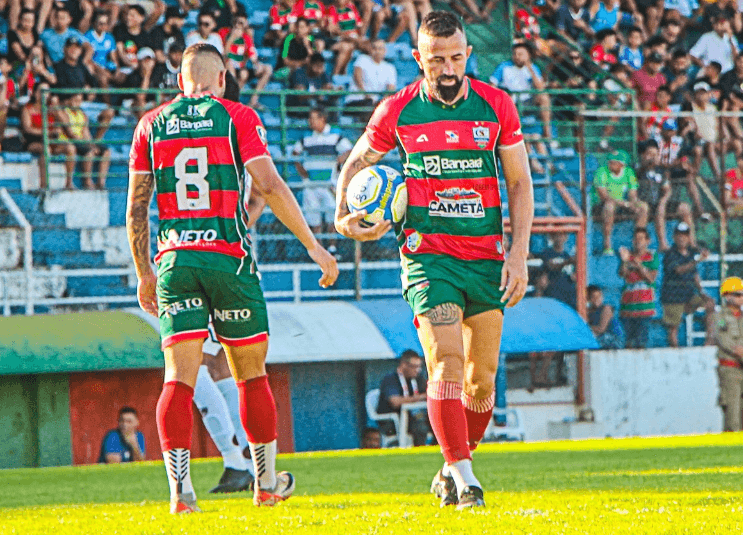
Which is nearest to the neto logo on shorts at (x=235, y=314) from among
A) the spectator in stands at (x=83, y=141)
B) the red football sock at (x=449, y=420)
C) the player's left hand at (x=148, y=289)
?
the player's left hand at (x=148, y=289)

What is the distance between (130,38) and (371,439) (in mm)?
6579

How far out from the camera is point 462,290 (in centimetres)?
600

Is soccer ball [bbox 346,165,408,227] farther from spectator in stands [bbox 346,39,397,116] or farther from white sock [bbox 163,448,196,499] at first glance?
spectator in stands [bbox 346,39,397,116]

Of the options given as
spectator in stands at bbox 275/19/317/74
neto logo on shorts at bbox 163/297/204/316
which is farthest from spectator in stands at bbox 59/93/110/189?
neto logo on shorts at bbox 163/297/204/316

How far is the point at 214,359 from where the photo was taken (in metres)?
8.42

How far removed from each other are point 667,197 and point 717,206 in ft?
2.48

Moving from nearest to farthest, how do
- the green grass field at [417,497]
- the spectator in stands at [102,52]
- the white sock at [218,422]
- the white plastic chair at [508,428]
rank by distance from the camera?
the green grass field at [417,497] → the white sock at [218,422] → the white plastic chair at [508,428] → the spectator in stands at [102,52]

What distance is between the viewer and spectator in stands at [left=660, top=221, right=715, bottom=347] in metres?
15.6

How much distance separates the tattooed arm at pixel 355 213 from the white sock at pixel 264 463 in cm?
113

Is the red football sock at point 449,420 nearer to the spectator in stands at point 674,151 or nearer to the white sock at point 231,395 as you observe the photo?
the white sock at point 231,395

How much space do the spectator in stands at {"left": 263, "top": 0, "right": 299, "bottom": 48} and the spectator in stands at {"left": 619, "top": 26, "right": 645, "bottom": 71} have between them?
5.47 metres

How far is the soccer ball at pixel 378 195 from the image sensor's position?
599 cm

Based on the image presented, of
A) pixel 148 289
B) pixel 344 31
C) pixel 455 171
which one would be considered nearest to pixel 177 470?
pixel 148 289

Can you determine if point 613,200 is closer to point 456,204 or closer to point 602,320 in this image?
point 602,320
